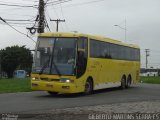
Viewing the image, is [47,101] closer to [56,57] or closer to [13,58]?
[56,57]

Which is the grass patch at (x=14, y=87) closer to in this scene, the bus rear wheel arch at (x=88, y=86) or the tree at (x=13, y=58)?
the bus rear wheel arch at (x=88, y=86)

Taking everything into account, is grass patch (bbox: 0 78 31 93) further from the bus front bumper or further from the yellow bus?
the bus front bumper

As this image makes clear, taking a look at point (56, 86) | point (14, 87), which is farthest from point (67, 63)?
A: point (14, 87)

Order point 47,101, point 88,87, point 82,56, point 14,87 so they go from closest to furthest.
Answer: point 47,101 < point 82,56 < point 88,87 < point 14,87

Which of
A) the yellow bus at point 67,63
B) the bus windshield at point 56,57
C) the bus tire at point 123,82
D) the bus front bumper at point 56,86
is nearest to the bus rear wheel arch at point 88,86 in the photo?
the yellow bus at point 67,63

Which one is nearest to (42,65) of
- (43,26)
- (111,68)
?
(111,68)

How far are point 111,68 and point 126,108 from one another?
12.5 meters

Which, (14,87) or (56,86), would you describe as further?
(14,87)

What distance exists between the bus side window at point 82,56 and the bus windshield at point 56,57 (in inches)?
12.8

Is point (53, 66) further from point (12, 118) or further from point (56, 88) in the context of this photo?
point (12, 118)

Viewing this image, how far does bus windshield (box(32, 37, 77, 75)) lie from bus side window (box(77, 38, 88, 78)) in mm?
325

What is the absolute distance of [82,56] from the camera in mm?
24406

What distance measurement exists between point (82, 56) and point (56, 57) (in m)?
1.40

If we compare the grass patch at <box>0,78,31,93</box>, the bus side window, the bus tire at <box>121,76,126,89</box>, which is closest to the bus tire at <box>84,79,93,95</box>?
the bus side window
